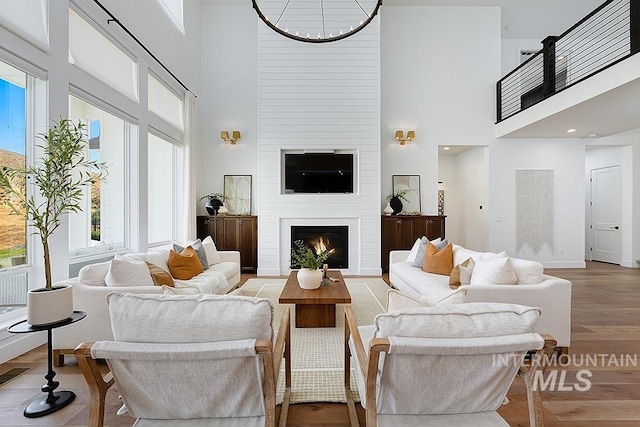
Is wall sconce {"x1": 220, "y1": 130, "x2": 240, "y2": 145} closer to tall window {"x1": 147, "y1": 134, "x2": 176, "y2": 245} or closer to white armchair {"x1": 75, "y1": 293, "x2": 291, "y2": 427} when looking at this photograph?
tall window {"x1": 147, "y1": 134, "x2": 176, "y2": 245}

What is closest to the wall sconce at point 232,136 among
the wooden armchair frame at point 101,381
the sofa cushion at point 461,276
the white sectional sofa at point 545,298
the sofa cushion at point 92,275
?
the sofa cushion at point 92,275

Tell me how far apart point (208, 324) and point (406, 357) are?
727 millimetres

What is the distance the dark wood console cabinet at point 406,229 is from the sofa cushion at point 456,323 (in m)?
5.38

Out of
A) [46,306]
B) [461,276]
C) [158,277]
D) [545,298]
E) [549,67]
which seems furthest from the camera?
[549,67]

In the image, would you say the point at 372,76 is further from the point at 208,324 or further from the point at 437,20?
the point at 208,324

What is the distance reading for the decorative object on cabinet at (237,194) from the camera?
694 cm

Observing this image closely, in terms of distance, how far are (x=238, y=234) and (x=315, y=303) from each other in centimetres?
362

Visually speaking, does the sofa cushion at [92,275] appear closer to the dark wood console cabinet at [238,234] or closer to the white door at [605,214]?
the dark wood console cabinet at [238,234]

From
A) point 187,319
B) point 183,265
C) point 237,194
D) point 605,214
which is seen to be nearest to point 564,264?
point 605,214

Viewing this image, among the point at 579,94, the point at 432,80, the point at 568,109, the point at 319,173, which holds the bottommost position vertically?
the point at 319,173

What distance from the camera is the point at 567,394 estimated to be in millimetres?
2242

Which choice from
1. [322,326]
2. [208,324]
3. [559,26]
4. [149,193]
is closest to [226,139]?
[149,193]

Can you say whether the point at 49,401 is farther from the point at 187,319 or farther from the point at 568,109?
the point at 568,109

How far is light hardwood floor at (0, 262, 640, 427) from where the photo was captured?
197cm
